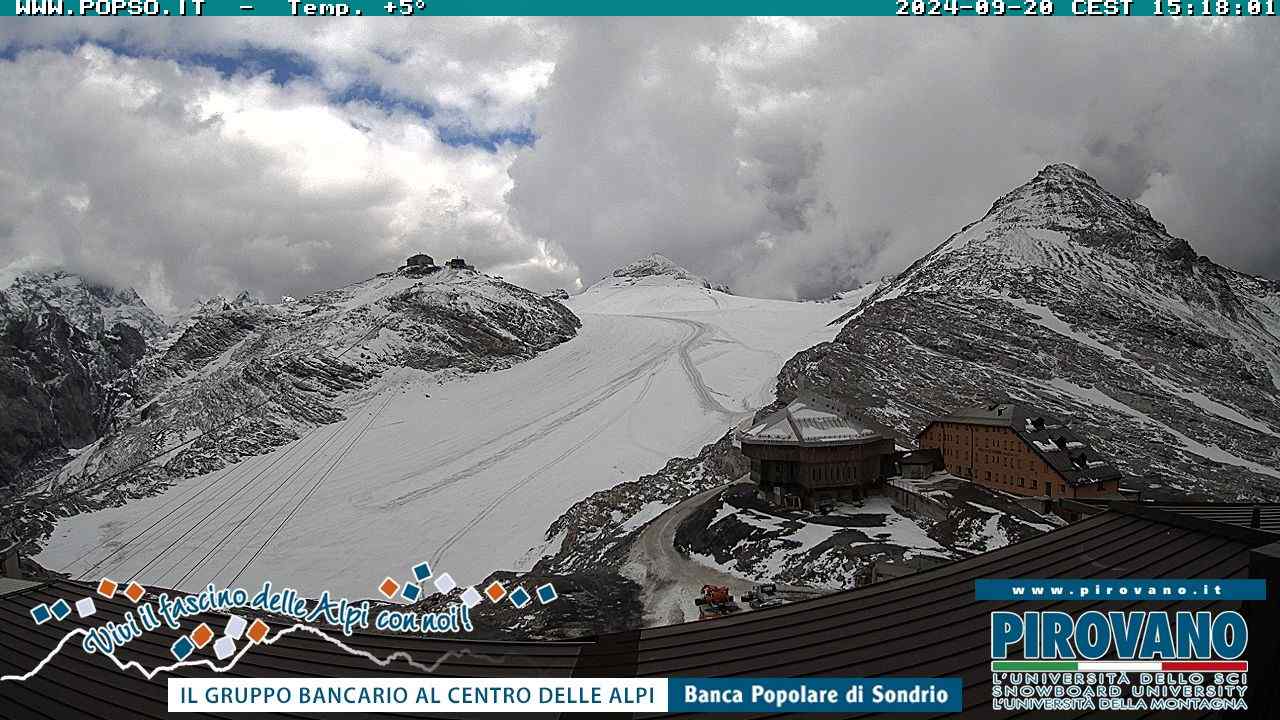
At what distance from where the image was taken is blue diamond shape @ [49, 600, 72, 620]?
11002mm

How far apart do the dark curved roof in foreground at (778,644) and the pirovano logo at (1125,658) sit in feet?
0.74

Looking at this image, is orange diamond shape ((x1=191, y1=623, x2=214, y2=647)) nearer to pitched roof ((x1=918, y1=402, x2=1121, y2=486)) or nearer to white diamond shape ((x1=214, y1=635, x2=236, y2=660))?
white diamond shape ((x1=214, y1=635, x2=236, y2=660))

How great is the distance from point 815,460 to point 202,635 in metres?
32.2

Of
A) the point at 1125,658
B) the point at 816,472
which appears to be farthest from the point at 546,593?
the point at 816,472

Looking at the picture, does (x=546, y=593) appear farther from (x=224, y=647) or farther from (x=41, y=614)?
(x=41, y=614)

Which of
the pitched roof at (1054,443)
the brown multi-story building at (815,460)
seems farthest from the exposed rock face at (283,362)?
the pitched roof at (1054,443)

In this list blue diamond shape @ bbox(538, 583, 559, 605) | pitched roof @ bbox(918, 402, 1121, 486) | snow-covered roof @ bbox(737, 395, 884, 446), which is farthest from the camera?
snow-covered roof @ bbox(737, 395, 884, 446)

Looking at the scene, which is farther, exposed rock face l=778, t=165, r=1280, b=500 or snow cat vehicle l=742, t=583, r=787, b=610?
exposed rock face l=778, t=165, r=1280, b=500

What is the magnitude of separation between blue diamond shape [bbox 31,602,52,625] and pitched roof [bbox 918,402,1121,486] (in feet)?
135

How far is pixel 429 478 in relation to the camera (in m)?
62.0

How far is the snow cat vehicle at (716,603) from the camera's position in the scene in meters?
24.7

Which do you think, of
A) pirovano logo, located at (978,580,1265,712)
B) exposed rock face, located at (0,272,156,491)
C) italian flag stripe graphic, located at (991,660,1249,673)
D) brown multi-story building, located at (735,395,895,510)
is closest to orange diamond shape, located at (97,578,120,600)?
pirovano logo, located at (978,580,1265,712)

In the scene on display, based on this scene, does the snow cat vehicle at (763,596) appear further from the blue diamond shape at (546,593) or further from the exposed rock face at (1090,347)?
the exposed rock face at (1090,347)

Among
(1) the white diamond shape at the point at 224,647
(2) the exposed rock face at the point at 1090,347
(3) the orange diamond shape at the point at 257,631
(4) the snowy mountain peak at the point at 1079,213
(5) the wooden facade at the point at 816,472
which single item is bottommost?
(5) the wooden facade at the point at 816,472
